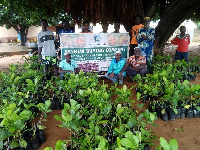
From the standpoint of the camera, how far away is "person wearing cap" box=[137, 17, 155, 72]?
193 inches

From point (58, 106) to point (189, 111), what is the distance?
2339 millimetres

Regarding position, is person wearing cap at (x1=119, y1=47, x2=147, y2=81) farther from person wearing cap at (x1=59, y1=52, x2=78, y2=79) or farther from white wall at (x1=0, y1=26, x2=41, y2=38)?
white wall at (x1=0, y1=26, x2=41, y2=38)

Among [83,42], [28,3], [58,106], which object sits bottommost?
[58,106]

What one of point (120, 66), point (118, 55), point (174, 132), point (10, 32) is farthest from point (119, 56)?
point (10, 32)

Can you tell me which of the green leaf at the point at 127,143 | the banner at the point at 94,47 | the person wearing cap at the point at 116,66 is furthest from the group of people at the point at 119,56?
the green leaf at the point at 127,143

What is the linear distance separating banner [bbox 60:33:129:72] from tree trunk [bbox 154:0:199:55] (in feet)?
8.39

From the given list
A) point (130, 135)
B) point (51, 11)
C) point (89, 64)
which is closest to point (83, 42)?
point (89, 64)

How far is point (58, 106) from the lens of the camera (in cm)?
343

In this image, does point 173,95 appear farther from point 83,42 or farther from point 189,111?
point 83,42

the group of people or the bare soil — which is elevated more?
the group of people

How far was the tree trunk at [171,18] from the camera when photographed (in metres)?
6.35

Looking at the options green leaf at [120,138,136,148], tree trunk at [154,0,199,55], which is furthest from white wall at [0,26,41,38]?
green leaf at [120,138,136,148]

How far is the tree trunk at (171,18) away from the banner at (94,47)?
256 centimetres

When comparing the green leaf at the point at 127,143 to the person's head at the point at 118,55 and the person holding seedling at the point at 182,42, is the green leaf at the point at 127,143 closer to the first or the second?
the person's head at the point at 118,55
